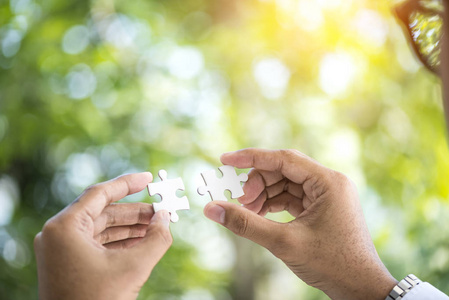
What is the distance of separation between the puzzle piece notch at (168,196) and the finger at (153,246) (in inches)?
6.8

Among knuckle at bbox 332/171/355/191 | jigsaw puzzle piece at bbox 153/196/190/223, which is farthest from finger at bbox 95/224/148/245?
knuckle at bbox 332/171/355/191

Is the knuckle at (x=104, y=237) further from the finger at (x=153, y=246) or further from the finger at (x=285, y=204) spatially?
the finger at (x=285, y=204)

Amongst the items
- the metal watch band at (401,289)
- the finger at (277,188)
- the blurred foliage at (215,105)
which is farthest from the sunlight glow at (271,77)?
the metal watch band at (401,289)

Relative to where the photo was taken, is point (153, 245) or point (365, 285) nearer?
point (153, 245)

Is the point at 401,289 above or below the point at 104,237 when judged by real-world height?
above

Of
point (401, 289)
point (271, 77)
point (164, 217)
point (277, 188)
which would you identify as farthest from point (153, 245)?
point (271, 77)

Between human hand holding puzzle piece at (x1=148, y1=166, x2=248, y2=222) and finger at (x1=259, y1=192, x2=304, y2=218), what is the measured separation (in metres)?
0.15

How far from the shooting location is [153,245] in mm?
1051

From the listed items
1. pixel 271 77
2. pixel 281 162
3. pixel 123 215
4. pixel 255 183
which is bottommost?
pixel 271 77

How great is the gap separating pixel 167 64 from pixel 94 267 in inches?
115

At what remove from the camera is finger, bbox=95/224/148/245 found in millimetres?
1294

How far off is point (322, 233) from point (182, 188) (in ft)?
1.53

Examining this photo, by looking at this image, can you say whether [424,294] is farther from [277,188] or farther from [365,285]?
[277,188]

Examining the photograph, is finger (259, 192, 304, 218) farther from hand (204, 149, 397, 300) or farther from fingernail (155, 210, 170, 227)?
fingernail (155, 210, 170, 227)
